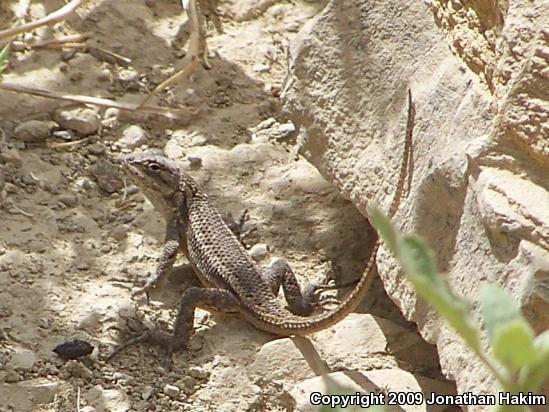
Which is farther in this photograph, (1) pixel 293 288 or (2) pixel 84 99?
(2) pixel 84 99

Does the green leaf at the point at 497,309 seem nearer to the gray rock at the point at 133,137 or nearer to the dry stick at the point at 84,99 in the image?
the dry stick at the point at 84,99

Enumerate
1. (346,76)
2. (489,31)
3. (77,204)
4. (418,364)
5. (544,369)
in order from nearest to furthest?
(544,369), (489,31), (418,364), (346,76), (77,204)

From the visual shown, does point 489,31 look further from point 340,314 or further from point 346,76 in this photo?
point 340,314

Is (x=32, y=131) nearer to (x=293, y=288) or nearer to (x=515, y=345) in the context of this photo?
(x=293, y=288)

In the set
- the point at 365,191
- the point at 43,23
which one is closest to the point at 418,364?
the point at 365,191

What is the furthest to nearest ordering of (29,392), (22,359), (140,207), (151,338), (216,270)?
1. (140,207)
2. (216,270)
3. (151,338)
4. (22,359)
5. (29,392)

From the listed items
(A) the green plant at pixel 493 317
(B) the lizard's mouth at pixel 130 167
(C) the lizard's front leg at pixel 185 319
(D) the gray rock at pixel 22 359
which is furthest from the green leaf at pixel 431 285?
(B) the lizard's mouth at pixel 130 167

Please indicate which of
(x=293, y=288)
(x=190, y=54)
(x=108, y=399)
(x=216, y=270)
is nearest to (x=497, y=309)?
(x=108, y=399)
